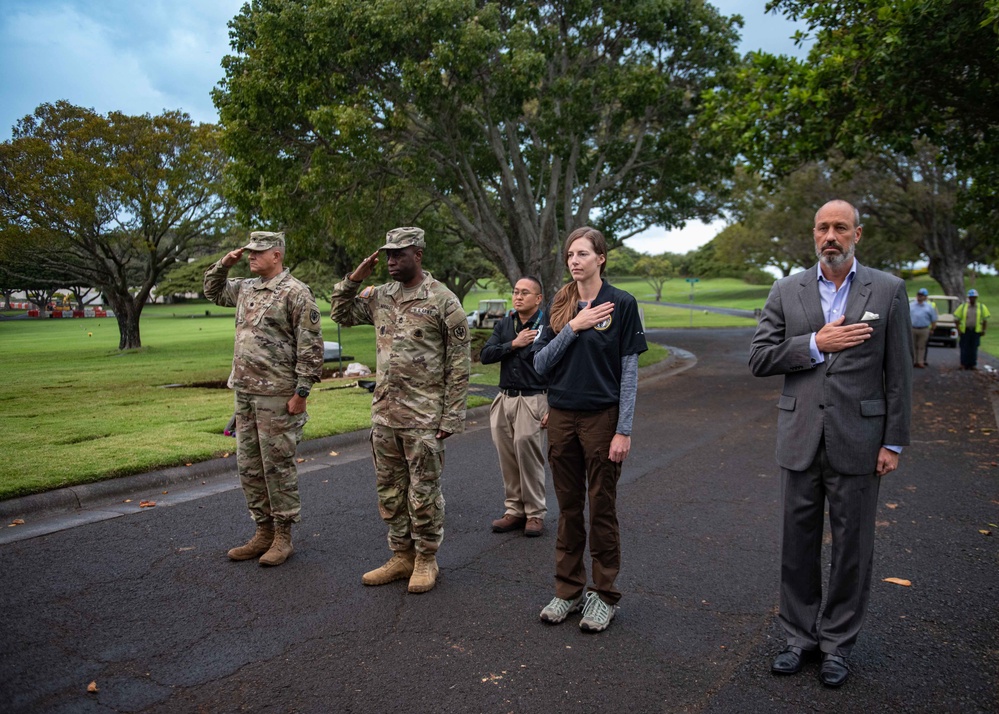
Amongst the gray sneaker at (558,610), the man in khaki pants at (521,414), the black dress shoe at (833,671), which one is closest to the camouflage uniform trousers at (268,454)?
the man in khaki pants at (521,414)

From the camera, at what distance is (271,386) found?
5.23m

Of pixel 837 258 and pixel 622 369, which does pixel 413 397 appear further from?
pixel 837 258

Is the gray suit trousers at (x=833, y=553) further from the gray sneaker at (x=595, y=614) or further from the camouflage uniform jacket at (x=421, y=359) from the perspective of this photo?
the camouflage uniform jacket at (x=421, y=359)

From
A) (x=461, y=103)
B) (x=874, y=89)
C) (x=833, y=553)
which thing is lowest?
(x=833, y=553)

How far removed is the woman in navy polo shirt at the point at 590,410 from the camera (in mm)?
4062

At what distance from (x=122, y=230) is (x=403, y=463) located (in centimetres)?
2230

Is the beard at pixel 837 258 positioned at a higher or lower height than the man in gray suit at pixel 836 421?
higher

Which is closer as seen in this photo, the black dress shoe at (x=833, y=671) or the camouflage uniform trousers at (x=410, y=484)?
the black dress shoe at (x=833, y=671)

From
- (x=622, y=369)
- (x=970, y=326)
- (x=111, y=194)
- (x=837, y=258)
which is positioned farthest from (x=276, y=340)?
(x=111, y=194)

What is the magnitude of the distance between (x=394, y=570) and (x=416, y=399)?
112cm

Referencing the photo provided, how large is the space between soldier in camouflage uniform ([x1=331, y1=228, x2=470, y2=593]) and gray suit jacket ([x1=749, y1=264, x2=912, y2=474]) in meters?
2.05

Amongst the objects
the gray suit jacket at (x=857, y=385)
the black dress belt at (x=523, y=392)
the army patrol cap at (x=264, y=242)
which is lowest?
the black dress belt at (x=523, y=392)

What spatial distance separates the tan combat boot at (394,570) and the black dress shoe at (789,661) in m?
2.32

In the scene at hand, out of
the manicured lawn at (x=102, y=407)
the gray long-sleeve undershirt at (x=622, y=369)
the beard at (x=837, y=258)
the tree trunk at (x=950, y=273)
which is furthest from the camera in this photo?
the tree trunk at (x=950, y=273)
